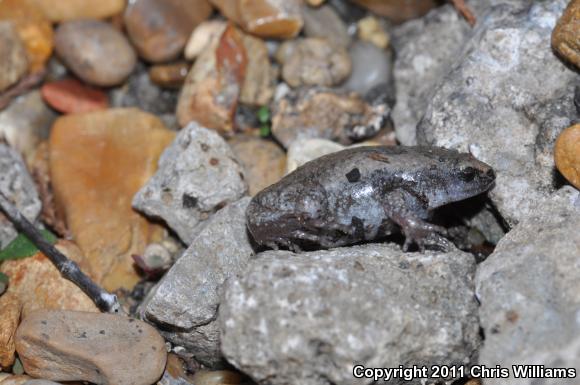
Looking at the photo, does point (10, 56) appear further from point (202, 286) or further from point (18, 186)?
point (202, 286)

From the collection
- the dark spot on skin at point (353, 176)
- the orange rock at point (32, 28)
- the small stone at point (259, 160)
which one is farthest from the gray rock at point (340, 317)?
the orange rock at point (32, 28)

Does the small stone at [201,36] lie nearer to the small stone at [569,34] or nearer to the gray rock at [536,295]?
the small stone at [569,34]

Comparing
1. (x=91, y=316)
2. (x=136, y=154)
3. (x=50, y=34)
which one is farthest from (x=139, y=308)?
(x=50, y=34)

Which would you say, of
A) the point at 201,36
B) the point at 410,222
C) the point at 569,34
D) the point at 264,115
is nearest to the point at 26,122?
the point at 201,36

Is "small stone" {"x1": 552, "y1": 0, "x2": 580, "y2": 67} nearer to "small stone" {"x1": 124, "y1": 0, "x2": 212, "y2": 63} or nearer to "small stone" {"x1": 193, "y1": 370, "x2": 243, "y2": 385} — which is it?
"small stone" {"x1": 193, "y1": 370, "x2": 243, "y2": 385}

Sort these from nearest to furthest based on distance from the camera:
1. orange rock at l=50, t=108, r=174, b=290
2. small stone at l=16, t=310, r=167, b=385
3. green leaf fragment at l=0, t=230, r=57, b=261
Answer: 1. small stone at l=16, t=310, r=167, b=385
2. green leaf fragment at l=0, t=230, r=57, b=261
3. orange rock at l=50, t=108, r=174, b=290

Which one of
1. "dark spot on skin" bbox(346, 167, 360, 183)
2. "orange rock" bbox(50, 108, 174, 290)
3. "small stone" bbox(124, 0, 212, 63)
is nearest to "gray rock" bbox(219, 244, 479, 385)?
"dark spot on skin" bbox(346, 167, 360, 183)
